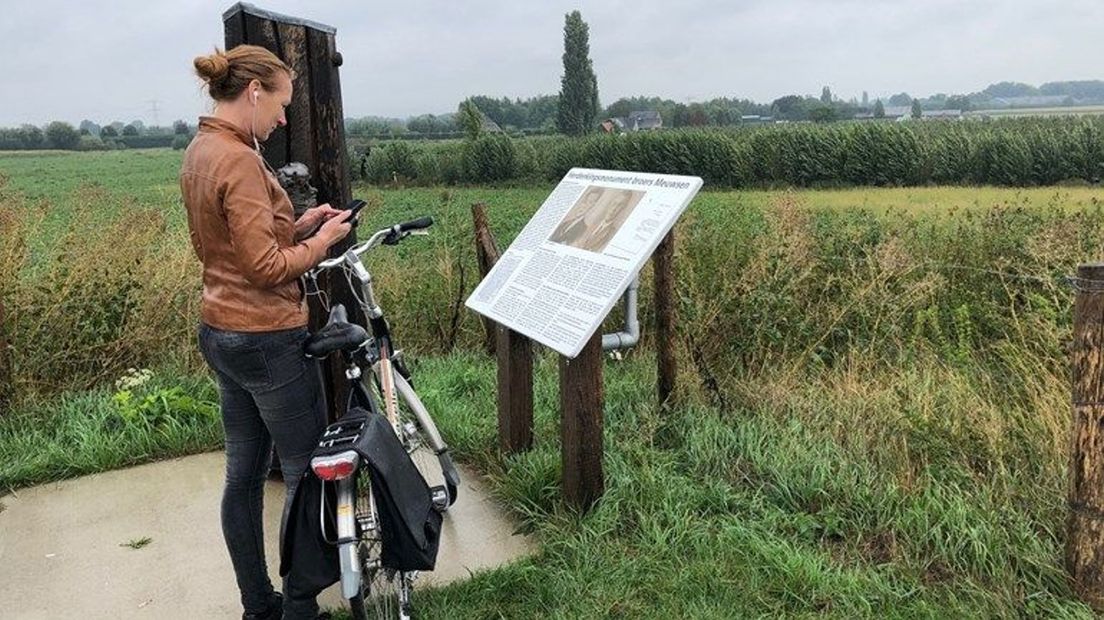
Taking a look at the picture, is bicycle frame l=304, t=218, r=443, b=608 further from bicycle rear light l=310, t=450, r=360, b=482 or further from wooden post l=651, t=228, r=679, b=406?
wooden post l=651, t=228, r=679, b=406

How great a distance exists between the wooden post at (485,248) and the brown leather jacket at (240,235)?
8.47ft

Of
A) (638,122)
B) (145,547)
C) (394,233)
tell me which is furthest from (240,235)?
(638,122)

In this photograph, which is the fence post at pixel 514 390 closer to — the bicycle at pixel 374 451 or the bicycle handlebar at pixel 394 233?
the bicycle at pixel 374 451

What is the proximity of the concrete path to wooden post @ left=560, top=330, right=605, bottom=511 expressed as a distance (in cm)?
33

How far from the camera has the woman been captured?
2.33m

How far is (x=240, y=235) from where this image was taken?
232cm

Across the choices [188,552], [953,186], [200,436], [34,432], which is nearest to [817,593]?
[188,552]

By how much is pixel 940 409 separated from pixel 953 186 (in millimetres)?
27635

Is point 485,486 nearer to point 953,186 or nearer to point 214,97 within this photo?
point 214,97

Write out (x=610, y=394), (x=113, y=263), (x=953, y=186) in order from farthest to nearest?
(x=953, y=186) → (x=113, y=263) → (x=610, y=394)

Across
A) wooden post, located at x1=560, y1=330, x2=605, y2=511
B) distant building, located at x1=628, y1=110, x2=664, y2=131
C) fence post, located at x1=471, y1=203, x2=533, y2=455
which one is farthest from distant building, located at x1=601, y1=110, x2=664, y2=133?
wooden post, located at x1=560, y1=330, x2=605, y2=511

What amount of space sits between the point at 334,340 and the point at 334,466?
0.45 metres

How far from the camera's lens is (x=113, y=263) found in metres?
6.15

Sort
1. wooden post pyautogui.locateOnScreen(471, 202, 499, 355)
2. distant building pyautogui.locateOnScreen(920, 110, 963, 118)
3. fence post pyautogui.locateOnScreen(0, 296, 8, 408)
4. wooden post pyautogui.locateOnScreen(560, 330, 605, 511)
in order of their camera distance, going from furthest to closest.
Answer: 1. distant building pyautogui.locateOnScreen(920, 110, 963, 118)
2. wooden post pyautogui.locateOnScreen(471, 202, 499, 355)
3. fence post pyautogui.locateOnScreen(0, 296, 8, 408)
4. wooden post pyautogui.locateOnScreen(560, 330, 605, 511)
